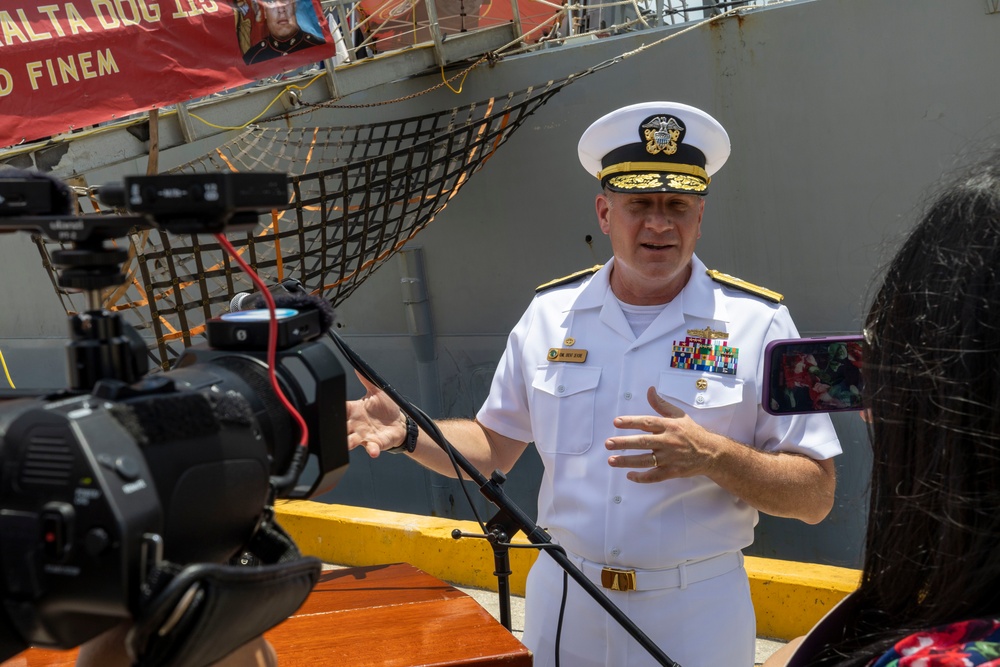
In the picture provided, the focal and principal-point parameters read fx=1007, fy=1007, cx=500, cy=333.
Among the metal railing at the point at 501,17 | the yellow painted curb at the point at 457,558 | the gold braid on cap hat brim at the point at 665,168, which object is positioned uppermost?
the metal railing at the point at 501,17

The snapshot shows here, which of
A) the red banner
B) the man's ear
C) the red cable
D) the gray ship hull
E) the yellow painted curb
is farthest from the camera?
the gray ship hull

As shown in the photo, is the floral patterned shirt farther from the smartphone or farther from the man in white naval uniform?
the man in white naval uniform

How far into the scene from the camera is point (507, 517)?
1.80 meters

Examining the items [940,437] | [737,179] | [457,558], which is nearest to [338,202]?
[737,179]

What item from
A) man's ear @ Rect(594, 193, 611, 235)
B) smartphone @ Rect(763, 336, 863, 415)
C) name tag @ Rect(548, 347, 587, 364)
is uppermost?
man's ear @ Rect(594, 193, 611, 235)

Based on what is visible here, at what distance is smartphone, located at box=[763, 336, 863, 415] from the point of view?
1140 mm

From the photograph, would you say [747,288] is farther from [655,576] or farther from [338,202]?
[338,202]

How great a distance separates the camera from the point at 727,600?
193 centimetres

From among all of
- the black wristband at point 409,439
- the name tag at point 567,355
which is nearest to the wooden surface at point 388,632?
the black wristband at point 409,439

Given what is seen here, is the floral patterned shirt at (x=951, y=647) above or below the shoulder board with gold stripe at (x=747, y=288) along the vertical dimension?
below

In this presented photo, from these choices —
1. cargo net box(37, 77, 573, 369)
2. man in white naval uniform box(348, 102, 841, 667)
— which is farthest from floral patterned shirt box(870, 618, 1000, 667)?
cargo net box(37, 77, 573, 369)

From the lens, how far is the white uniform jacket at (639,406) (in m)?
1.91

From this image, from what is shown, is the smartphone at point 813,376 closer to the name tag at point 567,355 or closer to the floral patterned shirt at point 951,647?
the floral patterned shirt at point 951,647

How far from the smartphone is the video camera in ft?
1.73
